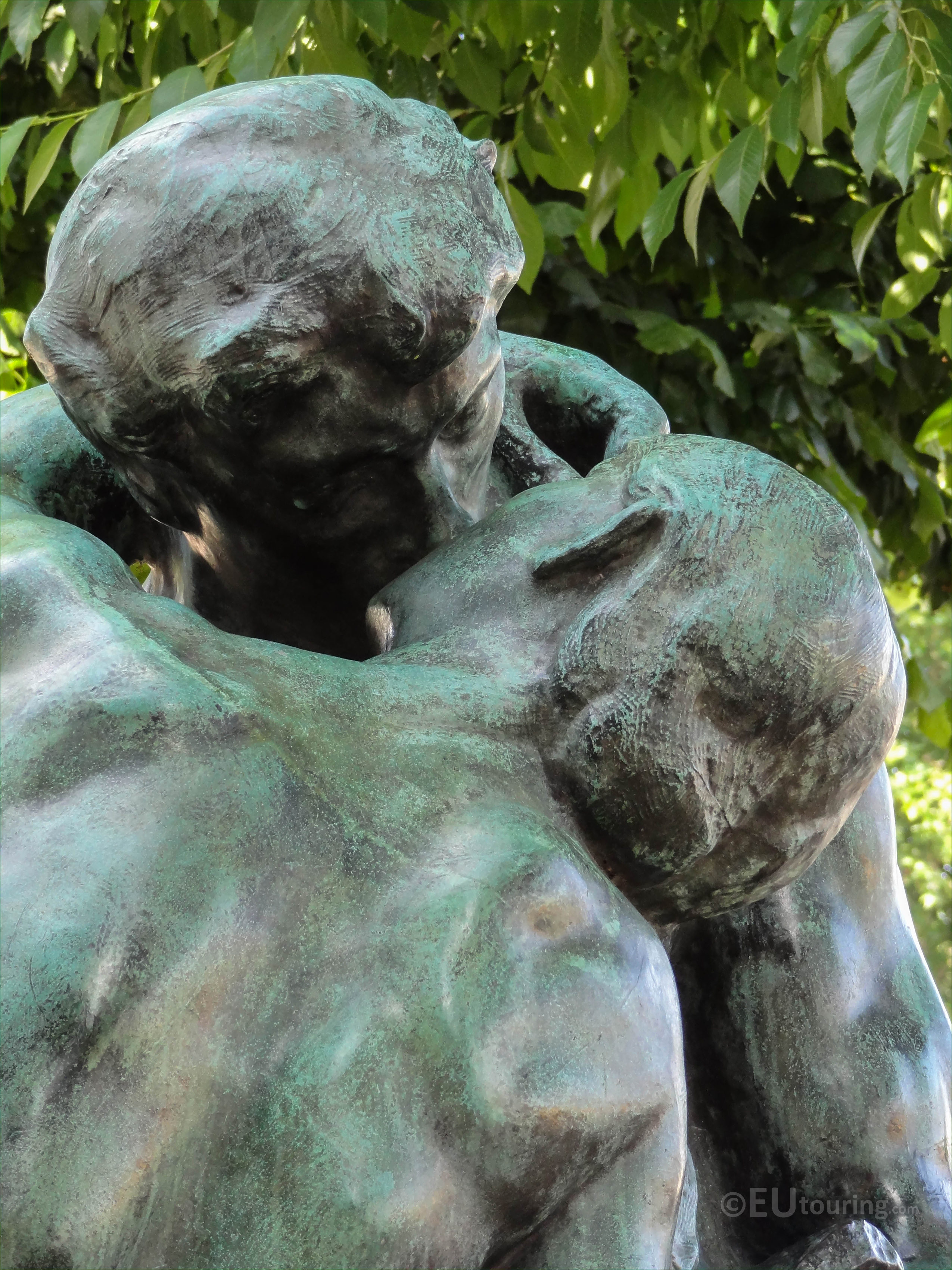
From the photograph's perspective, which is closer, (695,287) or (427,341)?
(427,341)

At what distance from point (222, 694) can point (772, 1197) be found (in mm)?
746

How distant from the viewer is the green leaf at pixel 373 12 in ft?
8.35

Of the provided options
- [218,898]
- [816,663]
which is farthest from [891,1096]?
[218,898]

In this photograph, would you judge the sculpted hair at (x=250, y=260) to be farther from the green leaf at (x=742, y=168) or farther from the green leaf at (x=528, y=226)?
the green leaf at (x=528, y=226)

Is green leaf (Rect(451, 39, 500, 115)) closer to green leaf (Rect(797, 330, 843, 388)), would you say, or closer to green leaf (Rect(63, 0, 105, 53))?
green leaf (Rect(63, 0, 105, 53))

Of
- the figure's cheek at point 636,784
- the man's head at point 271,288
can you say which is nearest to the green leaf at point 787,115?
the man's head at point 271,288

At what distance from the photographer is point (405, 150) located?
51.6 inches

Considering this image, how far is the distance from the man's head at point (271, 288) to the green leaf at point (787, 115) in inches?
57.4

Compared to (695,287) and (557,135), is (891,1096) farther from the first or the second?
(695,287)

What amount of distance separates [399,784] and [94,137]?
1774 millimetres

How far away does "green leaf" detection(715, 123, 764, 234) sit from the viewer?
274cm

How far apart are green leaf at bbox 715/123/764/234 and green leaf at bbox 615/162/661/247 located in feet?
1.29

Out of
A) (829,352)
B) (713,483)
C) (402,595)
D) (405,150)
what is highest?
(405,150)

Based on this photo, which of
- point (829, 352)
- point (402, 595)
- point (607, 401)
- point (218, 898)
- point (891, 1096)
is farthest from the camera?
point (829, 352)
